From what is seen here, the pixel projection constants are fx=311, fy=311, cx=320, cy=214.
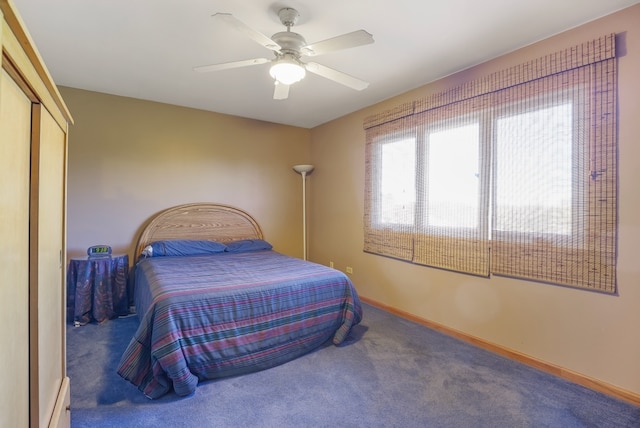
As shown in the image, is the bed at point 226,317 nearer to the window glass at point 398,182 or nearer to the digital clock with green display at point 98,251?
the digital clock with green display at point 98,251

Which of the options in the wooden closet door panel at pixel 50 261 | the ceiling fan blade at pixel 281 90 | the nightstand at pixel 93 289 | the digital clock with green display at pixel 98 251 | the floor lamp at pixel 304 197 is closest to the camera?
the wooden closet door panel at pixel 50 261

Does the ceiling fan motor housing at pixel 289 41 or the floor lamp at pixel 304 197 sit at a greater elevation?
the ceiling fan motor housing at pixel 289 41

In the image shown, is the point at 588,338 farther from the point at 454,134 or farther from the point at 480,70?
the point at 480,70

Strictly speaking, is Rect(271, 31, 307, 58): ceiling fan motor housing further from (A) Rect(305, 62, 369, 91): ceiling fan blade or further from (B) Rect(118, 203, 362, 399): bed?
(B) Rect(118, 203, 362, 399): bed

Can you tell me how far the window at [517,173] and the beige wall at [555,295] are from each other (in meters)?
0.07

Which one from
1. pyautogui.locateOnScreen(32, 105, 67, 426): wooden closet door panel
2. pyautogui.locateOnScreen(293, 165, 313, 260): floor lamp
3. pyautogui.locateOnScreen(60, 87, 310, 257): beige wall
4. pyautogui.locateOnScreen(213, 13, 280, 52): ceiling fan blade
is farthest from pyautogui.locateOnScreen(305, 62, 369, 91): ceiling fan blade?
pyautogui.locateOnScreen(60, 87, 310, 257): beige wall

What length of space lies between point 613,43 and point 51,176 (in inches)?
123

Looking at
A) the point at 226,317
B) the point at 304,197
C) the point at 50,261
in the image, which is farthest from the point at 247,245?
the point at 50,261

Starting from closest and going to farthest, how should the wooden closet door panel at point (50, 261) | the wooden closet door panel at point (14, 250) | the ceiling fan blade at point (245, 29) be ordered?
the wooden closet door panel at point (14, 250)
the wooden closet door panel at point (50, 261)
the ceiling fan blade at point (245, 29)

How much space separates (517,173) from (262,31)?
2.17 m

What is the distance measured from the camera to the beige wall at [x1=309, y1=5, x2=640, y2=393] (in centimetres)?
190

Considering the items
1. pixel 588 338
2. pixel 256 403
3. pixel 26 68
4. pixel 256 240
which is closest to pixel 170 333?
pixel 256 403

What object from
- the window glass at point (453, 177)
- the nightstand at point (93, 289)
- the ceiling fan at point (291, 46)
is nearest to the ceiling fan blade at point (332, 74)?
the ceiling fan at point (291, 46)

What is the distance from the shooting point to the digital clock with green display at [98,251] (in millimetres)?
3238
